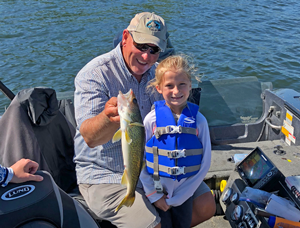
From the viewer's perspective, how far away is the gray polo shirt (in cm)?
258

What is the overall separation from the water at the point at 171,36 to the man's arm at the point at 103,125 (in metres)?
6.12

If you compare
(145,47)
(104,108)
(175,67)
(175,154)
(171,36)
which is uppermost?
(145,47)

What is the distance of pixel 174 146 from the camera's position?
2619 millimetres

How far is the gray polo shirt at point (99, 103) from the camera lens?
2.58m

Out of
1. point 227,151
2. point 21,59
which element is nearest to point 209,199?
point 227,151

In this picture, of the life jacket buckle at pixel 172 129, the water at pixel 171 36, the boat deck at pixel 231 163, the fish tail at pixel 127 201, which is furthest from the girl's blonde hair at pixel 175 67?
the water at pixel 171 36

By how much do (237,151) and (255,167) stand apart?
3.96 ft

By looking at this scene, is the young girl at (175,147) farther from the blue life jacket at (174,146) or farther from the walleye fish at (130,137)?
the walleye fish at (130,137)

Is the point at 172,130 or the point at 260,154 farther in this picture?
the point at 260,154

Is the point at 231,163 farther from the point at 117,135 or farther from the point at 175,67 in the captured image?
the point at 117,135

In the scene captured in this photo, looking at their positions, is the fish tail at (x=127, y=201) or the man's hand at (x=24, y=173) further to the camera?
the fish tail at (x=127, y=201)

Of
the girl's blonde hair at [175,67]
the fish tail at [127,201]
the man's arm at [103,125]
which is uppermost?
the girl's blonde hair at [175,67]

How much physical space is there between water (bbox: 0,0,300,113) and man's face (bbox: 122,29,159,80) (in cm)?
570

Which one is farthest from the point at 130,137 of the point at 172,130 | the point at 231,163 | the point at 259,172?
the point at 231,163
